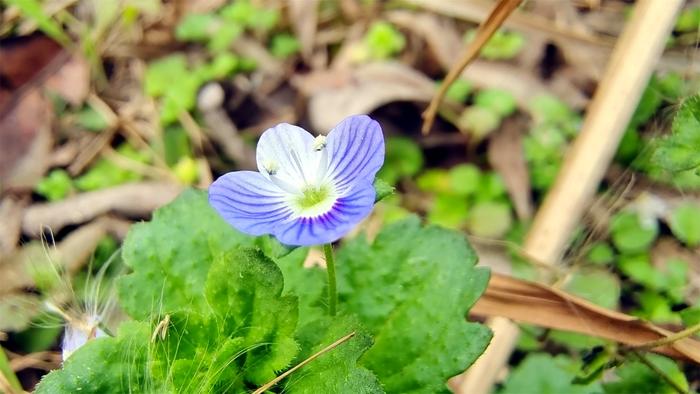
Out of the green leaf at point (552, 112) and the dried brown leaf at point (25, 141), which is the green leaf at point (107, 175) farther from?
the green leaf at point (552, 112)

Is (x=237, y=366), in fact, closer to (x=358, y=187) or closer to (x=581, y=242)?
(x=358, y=187)

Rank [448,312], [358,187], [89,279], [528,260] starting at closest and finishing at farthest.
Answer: [358,187], [448,312], [89,279], [528,260]

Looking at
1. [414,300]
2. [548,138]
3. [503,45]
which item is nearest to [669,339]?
[414,300]

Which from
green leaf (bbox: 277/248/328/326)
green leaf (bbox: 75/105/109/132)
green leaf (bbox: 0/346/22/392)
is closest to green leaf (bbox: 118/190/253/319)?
green leaf (bbox: 277/248/328/326)

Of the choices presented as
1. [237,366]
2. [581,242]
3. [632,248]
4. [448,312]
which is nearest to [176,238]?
[237,366]

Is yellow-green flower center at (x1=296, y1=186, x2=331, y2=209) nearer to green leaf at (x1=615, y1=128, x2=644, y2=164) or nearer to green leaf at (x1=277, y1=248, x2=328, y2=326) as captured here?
green leaf at (x1=277, y1=248, x2=328, y2=326)

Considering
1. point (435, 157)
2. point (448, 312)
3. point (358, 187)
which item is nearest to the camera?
point (358, 187)

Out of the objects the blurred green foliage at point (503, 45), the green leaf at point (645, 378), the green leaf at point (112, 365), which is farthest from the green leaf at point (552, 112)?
the green leaf at point (112, 365)
